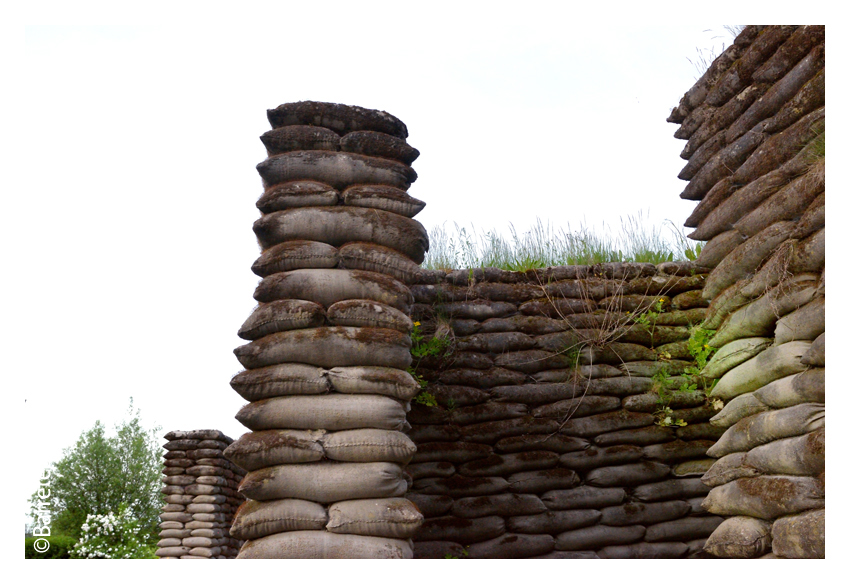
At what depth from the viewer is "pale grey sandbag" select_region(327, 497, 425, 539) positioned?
2512 mm

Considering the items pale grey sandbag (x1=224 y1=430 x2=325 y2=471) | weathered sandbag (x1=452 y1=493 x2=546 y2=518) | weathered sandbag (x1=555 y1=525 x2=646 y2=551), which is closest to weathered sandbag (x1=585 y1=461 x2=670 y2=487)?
weathered sandbag (x1=555 y1=525 x2=646 y2=551)

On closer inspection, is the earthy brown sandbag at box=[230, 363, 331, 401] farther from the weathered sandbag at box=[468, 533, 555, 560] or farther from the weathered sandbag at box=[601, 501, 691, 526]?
the weathered sandbag at box=[601, 501, 691, 526]

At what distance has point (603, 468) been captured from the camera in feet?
13.6

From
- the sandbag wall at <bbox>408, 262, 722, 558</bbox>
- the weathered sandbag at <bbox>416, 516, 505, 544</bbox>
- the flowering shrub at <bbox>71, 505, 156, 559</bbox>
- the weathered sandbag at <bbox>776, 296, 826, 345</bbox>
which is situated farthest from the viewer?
the flowering shrub at <bbox>71, 505, 156, 559</bbox>

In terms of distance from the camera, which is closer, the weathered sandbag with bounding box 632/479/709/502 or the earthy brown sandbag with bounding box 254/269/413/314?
the earthy brown sandbag with bounding box 254/269/413/314

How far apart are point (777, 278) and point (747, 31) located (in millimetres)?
1693

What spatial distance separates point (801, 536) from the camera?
2611 millimetres

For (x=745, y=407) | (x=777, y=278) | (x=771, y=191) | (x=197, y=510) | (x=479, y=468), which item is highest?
(x=771, y=191)

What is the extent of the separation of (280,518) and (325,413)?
44 centimetres

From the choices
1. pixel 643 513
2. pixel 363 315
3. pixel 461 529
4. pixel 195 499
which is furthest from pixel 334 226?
pixel 195 499

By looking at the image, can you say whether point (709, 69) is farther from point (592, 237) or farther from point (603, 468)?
point (603, 468)

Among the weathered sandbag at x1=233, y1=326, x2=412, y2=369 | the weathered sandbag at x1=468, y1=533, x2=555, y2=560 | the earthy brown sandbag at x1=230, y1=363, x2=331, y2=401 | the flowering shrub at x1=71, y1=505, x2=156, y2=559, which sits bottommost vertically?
the flowering shrub at x1=71, y1=505, x2=156, y2=559

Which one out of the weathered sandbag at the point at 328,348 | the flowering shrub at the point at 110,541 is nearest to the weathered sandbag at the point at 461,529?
the weathered sandbag at the point at 328,348
